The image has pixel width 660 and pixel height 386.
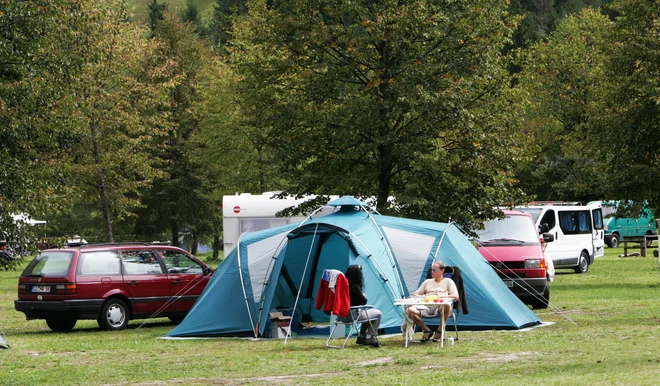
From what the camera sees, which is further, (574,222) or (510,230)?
(574,222)

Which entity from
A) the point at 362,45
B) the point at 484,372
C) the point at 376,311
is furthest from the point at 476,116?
the point at 484,372

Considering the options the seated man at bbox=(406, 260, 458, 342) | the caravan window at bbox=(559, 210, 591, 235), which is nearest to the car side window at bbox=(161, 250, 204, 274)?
the seated man at bbox=(406, 260, 458, 342)

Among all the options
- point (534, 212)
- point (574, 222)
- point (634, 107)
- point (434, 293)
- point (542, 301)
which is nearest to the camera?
point (434, 293)

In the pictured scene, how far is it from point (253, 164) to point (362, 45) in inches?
758

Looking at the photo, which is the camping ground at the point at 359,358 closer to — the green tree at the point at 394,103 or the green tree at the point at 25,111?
the green tree at the point at 25,111

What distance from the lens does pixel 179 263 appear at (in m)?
20.9

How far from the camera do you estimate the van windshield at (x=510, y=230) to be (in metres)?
23.1

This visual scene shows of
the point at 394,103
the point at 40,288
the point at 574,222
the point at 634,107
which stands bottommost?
the point at 40,288

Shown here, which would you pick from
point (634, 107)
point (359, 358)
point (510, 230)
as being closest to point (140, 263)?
point (359, 358)

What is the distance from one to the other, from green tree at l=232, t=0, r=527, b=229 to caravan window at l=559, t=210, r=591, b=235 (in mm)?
9824

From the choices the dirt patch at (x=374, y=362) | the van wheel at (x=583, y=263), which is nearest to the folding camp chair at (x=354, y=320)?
the dirt patch at (x=374, y=362)

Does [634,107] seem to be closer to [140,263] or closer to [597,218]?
[140,263]

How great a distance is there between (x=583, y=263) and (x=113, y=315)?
788 inches

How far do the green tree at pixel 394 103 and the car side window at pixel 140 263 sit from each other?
5.47 metres
